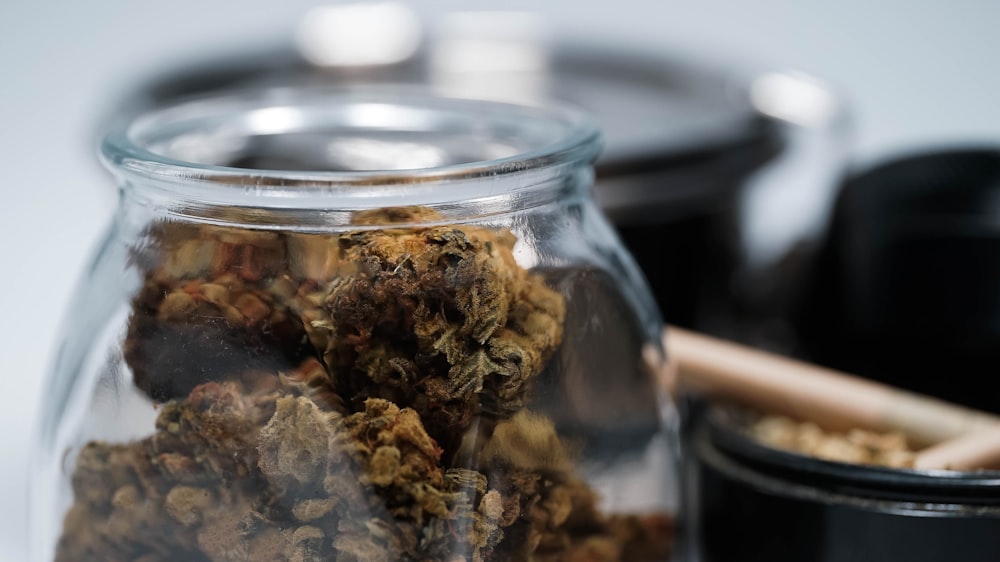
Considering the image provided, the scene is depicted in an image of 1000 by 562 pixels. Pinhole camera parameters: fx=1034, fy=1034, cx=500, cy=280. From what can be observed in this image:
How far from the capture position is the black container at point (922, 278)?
591 mm

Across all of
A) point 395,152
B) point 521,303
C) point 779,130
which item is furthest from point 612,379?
point 779,130

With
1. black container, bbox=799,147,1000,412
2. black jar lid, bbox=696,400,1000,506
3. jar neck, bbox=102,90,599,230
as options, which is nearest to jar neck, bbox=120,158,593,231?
jar neck, bbox=102,90,599,230

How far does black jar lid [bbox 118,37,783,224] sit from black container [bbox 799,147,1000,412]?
0.11m

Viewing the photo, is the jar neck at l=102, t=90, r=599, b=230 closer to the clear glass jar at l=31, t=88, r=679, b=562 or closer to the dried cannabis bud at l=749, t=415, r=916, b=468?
the clear glass jar at l=31, t=88, r=679, b=562

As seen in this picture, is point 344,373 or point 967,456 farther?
point 967,456

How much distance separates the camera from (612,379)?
451 millimetres

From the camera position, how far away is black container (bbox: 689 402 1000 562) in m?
0.44

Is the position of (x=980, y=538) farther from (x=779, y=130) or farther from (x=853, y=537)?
(x=779, y=130)

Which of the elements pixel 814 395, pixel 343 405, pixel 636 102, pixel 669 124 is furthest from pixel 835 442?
pixel 636 102

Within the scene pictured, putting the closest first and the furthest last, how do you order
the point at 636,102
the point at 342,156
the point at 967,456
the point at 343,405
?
the point at 343,405 < the point at 967,456 < the point at 342,156 < the point at 636,102

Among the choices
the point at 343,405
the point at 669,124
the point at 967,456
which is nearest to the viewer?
the point at 343,405

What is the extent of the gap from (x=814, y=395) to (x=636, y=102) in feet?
1.64

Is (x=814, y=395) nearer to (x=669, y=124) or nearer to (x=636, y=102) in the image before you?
(x=669, y=124)

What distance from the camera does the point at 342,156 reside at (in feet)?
1.94
